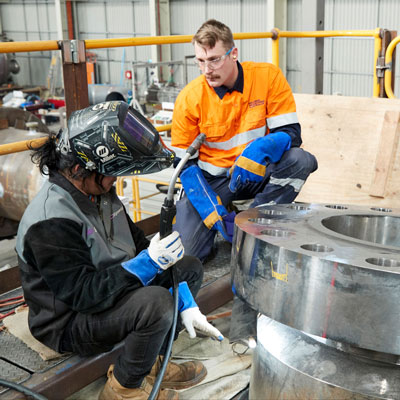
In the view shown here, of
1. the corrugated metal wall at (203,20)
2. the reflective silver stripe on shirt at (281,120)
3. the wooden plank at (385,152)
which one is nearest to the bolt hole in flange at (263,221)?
the reflective silver stripe on shirt at (281,120)

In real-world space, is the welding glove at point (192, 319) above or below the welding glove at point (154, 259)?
below

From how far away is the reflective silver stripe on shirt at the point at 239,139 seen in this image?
348 centimetres

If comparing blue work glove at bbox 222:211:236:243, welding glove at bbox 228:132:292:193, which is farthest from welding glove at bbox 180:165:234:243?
welding glove at bbox 228:132:292:193

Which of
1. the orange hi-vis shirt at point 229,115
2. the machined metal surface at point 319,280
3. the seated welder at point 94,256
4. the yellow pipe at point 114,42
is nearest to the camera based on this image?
the machined metal surface at point 319,280

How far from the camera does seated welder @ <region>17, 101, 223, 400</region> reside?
6.67 feet

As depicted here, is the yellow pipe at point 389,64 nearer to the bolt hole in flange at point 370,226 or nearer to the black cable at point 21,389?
the bolt hole in flange at point 370,226

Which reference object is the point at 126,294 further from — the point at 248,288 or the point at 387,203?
the point at 387,203

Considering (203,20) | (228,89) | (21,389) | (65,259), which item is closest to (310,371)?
(65,259)

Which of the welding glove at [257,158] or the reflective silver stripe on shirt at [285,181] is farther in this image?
the reflective silver stripe on shirt at [285,181]

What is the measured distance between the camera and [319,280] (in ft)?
6.61

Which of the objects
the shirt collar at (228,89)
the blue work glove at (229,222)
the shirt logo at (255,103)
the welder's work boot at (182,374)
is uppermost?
the shirt collar at (228,89)

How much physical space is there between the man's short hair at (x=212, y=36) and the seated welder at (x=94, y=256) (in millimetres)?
1264

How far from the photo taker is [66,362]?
2350mm

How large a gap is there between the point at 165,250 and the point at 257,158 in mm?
1272
